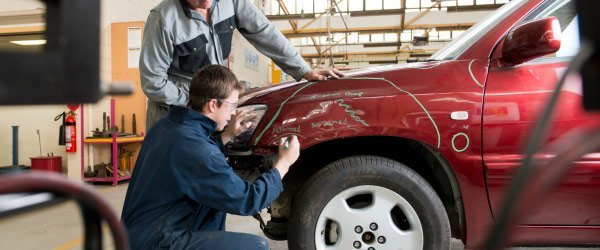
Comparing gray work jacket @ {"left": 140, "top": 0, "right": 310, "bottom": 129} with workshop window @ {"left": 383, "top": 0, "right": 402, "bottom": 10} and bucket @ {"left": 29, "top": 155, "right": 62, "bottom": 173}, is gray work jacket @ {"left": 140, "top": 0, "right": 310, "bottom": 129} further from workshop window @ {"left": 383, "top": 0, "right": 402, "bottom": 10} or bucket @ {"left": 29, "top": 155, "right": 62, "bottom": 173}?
workshop window @ {"left": 383, "top": 0, "right": 402, "bottom": 10}

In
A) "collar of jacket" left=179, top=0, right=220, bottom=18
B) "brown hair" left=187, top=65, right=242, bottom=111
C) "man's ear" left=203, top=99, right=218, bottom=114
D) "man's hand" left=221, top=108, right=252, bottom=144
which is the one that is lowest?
"man's hand" left=221, top=108, right=252, bottom=144

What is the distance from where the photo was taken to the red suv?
1819mm

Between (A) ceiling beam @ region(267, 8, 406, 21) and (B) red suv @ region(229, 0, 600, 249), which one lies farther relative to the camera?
(A) ceiling beam @ region(267, 8, 406, 21)

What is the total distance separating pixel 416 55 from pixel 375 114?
624 inches

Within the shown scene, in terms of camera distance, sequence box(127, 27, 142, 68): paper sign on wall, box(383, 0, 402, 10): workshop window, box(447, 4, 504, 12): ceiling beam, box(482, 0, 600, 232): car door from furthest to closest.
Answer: box(383, 0, 402, 10): workshop window
box(447, 4, 504, 12): ceiling beam
box(127, 27, 142, 68): paper sign on wall
box(482, 0, 600, 232): car door

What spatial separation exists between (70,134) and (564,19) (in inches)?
212

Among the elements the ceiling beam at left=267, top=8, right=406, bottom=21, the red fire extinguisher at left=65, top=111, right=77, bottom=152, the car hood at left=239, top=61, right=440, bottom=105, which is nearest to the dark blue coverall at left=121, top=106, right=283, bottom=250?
the car hood at left=239, top=61, right=440, bottom=105

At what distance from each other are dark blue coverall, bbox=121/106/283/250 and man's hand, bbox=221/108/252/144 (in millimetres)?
293

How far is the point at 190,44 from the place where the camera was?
7.35ft

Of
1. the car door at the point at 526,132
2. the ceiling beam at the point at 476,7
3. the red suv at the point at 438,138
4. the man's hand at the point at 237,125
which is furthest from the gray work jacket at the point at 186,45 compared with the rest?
the ceiling beam at the point at 476,7

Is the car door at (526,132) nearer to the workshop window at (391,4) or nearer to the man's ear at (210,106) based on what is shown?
the man's ear at (210,106)

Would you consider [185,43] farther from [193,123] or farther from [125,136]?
[125,136]

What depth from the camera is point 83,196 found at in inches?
21.7

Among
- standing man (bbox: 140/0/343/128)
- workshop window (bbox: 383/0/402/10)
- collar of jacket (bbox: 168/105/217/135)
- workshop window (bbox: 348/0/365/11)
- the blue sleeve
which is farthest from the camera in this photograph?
workshop window (bbox: 383/0/402/10)
